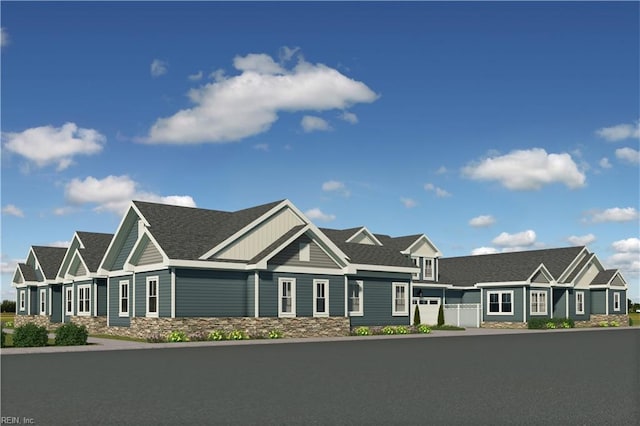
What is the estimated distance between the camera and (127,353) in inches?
936

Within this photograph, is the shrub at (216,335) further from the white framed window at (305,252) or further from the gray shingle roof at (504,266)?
the gray shingle roof at (504,266)

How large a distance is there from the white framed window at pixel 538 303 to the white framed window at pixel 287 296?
25.8m

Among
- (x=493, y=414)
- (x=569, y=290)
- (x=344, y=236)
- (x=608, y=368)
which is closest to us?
(x=493, y=414)

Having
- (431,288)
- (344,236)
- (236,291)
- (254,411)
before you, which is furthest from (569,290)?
(254,411)

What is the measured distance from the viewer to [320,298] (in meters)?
37.2

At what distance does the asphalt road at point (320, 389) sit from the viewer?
1071 cm

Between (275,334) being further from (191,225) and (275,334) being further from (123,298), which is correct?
(123,298)

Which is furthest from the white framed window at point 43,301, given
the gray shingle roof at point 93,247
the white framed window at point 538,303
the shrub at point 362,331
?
the white framed window at point 538,303

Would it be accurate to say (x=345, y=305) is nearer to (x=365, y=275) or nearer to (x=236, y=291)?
(x=365, y=275)

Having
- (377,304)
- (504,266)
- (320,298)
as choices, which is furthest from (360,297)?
(504,266)

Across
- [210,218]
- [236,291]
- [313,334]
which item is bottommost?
[313,334]

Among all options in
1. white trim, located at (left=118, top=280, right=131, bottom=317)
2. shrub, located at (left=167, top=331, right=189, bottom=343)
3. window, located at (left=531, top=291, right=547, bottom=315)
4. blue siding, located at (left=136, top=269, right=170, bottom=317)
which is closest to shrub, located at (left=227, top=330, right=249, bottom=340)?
shrub, located at (left=167, top=331, right=189, bottom=343)

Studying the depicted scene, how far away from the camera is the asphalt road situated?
10711 mm

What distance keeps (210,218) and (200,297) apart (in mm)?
6416
